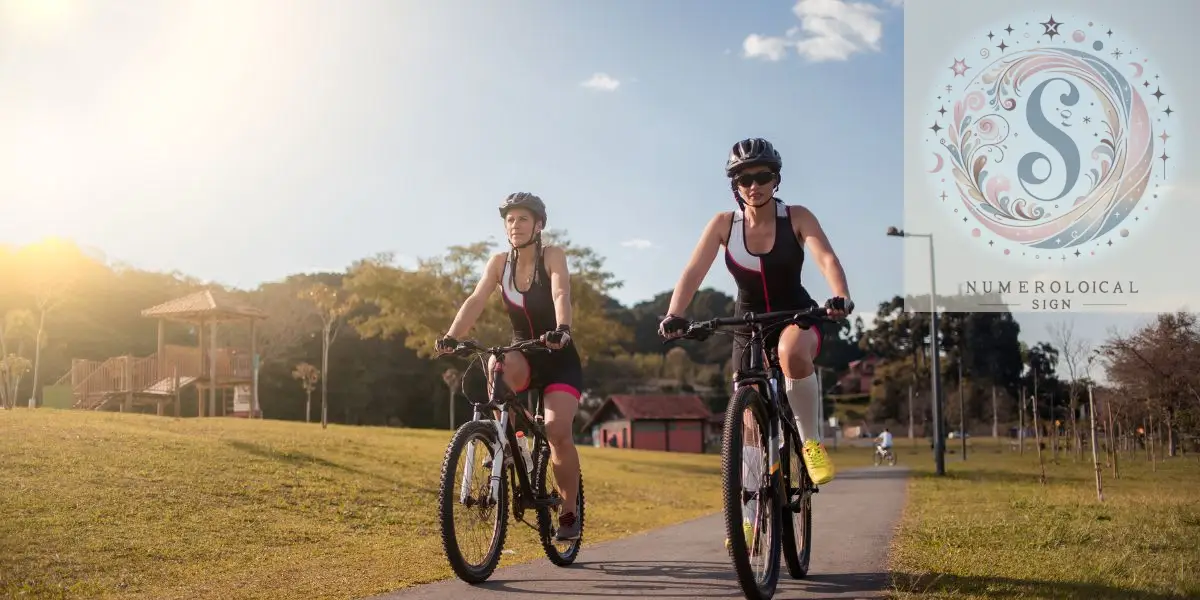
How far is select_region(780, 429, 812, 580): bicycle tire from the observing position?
5191 mm

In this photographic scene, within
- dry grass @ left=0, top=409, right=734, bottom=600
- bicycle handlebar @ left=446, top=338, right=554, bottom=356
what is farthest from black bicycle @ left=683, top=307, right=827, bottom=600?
dry grass @ left=0, top=409, right=734, bottom=600

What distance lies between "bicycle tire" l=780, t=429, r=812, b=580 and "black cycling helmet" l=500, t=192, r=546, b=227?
2200 millimetres

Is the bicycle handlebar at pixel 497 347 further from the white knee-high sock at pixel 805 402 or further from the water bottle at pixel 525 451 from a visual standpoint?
the white knee-high sock at pixel 805 402

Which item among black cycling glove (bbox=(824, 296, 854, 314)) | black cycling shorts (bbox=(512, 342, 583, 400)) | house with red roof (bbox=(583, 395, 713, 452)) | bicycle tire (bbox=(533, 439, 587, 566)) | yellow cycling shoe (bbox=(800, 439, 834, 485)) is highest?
black cycling glove (bbox=(824, 296, 854, 314))

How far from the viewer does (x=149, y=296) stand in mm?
54781

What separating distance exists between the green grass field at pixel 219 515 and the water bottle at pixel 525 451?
92cm

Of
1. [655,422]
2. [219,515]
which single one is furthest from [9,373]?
[655,422]

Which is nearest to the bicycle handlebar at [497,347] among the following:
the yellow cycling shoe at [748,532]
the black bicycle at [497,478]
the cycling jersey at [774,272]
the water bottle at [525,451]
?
the black bicycle at [497,478]

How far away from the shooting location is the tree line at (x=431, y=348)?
19867mm

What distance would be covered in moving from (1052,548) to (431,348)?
3370 centimetres

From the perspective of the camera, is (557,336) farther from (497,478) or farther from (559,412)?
(497,478)

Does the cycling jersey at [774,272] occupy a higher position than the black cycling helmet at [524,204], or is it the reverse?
the black cycling helmet at [524,204]

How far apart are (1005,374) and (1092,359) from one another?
224 ft

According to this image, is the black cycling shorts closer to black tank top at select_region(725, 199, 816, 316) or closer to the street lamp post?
black tank top at select_region(725, 199, 816, 316)
